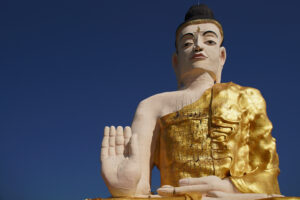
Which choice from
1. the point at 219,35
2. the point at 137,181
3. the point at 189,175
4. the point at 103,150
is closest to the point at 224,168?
the point at 189,175

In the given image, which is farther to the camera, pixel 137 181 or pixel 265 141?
pixel 265 141

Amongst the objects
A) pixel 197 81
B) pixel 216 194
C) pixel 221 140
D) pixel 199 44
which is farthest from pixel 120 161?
pixel 199 44

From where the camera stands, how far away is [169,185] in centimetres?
471

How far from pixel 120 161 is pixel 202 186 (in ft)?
3.36

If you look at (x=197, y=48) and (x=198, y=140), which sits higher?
(x=197, y=48)

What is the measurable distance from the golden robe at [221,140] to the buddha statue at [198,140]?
12 mm

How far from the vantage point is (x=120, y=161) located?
4.52m

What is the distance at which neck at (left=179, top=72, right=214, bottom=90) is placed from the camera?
5.47 meters

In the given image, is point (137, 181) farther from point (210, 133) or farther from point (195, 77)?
point (195, 77)

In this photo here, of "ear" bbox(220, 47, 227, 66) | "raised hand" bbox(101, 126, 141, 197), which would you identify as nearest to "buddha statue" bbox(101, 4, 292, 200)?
"raised hand" bbox(101, 126, 141, 197)

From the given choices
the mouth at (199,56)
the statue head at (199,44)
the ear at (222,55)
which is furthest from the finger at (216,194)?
the ear at (222,55)

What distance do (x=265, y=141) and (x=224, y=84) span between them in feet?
3.20

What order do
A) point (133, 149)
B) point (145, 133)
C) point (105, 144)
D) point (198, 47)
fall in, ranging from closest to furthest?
point (133, 149)
point (105, 144)
point (145, 133)
point (198, 47)

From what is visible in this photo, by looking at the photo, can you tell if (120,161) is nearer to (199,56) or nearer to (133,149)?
(133,149)
